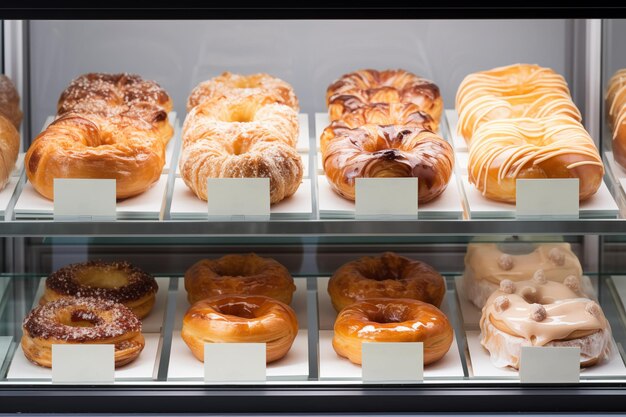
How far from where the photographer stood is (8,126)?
246 cm

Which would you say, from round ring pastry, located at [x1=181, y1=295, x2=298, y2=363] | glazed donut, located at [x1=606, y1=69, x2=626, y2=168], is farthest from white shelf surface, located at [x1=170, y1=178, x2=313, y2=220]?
glazed donut, located at [x1=606, y1=69, x2=626, y2=168]

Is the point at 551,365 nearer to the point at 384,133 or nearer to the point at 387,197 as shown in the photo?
the point at 387,197

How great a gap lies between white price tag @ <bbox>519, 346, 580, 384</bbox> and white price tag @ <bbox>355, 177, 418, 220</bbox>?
0.43 m

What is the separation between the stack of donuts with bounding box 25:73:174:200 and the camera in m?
2.20

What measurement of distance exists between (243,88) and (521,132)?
780mm

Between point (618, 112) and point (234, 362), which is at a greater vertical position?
point (618, 112)

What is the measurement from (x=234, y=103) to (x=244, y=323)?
64cm

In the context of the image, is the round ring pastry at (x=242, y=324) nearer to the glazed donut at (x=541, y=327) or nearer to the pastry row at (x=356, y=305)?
the pastry row at (x=356, y=305)

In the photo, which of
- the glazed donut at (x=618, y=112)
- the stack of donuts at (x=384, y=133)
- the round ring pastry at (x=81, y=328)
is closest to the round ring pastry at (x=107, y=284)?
the round ring pastry at (x=81, y=328)

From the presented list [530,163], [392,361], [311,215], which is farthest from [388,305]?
[530,163]

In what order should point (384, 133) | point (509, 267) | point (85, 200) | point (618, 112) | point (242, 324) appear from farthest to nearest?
point (509, 267) < point (618, 112) < point (384, 133) < point (242, 324) < point (85, 200)

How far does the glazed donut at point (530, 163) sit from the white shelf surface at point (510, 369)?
0.40m

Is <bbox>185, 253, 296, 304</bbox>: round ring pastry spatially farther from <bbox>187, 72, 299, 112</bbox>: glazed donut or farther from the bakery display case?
<bbox>187, 72, 299, 112</bbox>: glazed donut
